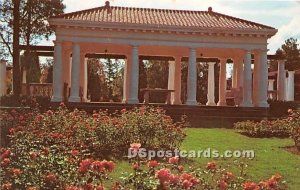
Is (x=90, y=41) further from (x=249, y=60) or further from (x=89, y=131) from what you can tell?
(x=89, y=131)

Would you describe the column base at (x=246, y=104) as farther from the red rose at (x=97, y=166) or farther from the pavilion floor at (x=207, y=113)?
the red rose at (x=97, y=166)

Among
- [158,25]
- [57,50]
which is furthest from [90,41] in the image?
[158,25]

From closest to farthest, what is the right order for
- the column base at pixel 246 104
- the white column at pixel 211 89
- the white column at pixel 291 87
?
the column base at pixel 246 104, the white column at pixel 211 89, the white column at pixel 291 87

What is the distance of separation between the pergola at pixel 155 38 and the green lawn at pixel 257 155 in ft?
31.9

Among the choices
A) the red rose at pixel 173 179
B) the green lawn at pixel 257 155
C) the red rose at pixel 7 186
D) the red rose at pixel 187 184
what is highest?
the red rose at pixel 173 179

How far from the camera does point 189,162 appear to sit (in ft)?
34.3

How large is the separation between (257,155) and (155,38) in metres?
14.7

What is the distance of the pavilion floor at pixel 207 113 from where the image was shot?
70.2ft

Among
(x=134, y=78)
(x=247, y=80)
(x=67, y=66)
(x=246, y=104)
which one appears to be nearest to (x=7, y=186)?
(x=134, y=78)

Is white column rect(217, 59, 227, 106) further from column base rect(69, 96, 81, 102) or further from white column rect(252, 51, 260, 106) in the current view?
column base rect(69, 96, 81, 102)

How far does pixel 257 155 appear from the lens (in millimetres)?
12266

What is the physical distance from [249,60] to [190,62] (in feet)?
10.2

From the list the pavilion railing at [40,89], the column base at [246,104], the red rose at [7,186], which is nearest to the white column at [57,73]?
the pavilion railing at [40,89]

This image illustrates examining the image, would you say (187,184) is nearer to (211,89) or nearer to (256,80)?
(256,80)
